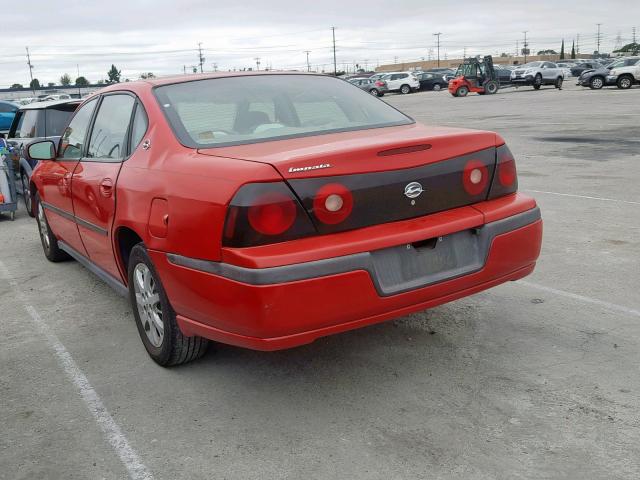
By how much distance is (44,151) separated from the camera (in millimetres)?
5332

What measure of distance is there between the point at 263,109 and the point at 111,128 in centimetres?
114

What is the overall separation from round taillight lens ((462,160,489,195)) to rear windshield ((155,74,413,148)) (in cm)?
70

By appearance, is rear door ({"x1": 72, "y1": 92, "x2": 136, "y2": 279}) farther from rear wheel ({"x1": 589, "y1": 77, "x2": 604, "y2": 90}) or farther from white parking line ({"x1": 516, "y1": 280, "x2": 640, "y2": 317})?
rear wheel ({"x1": 589, "y1": 77, "x2": 604, "y2": 90})

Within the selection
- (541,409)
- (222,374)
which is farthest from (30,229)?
(541,409)

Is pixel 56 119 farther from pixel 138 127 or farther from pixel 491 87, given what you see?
pixel 491 87

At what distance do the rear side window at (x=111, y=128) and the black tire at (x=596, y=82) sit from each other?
38679 millimetres

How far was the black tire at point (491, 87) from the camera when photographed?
41.3 m

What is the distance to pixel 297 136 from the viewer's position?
3600 millimetres

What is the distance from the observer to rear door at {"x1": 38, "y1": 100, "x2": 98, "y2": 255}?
16.3 feet

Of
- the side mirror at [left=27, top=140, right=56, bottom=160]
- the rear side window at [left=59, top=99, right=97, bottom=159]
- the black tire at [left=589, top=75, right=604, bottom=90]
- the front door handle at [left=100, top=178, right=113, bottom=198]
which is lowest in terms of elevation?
the black tire at [left=589, top=75, right=604, bottom=90]

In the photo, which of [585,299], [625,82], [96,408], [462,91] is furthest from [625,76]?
[96,408]

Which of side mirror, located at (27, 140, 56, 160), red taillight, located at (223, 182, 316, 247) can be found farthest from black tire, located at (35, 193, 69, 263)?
red taillight, located at (223, 182, 316, 247)

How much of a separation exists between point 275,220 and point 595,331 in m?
2.20

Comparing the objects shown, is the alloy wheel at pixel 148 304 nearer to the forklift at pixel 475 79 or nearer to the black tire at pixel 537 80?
the forklift at pixel 475 79
